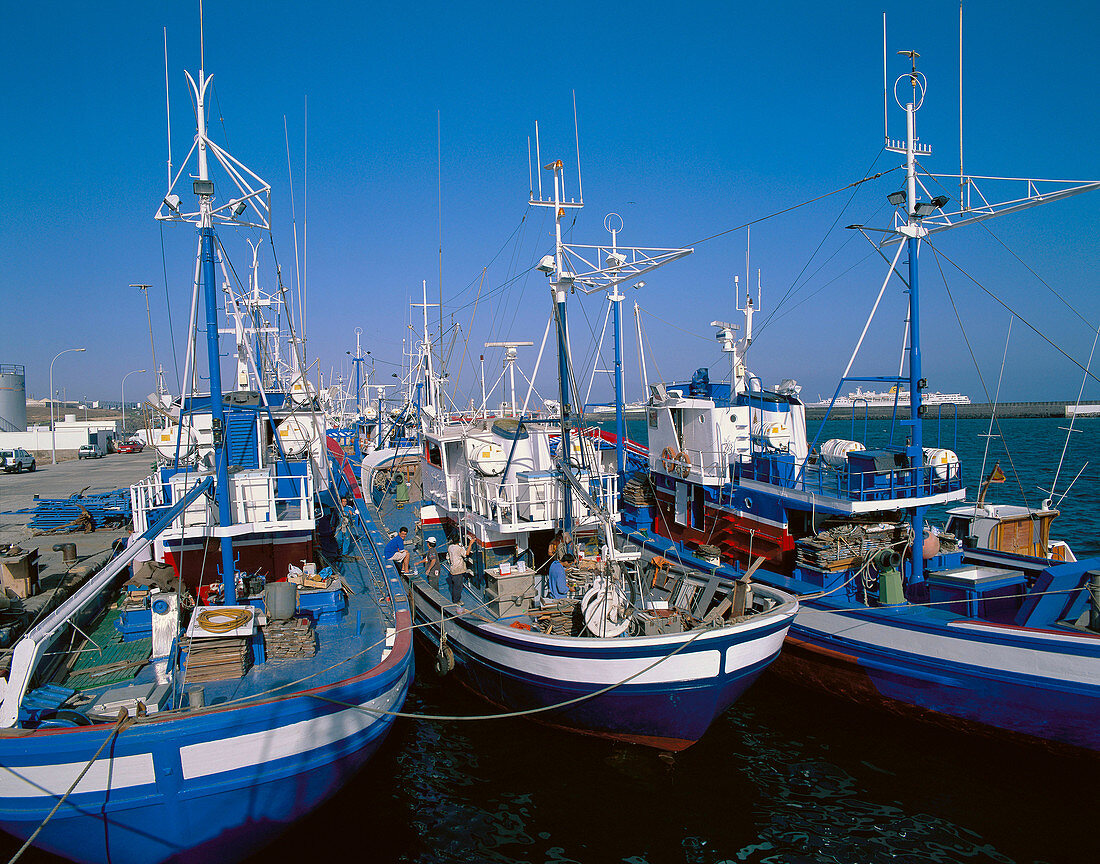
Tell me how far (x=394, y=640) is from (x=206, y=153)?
8.58 metres

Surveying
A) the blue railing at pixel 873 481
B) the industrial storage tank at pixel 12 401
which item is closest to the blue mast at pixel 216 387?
the blue railing at pixel 873 481

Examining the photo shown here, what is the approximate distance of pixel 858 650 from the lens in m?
Result: 13.1

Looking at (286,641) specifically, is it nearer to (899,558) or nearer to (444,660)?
(444,660)

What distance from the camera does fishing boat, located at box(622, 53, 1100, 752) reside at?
11188 millimetres

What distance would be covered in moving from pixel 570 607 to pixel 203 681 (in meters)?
5.91

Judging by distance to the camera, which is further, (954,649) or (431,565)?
(431,565)

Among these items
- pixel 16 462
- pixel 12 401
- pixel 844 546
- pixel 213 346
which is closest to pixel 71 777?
pixel 213 346

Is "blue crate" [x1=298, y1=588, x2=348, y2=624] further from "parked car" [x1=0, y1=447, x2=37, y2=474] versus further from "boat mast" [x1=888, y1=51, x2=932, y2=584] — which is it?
"parked car" [x1=0, y1=447, x2=37, y2=474]

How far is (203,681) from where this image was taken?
9.34 m

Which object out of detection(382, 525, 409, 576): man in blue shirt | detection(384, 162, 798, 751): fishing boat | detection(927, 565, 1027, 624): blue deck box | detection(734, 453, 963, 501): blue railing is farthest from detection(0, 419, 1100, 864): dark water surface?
detection(734, 453, 963, 501): blue railing

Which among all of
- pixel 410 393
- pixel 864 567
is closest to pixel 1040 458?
pixel 410 393

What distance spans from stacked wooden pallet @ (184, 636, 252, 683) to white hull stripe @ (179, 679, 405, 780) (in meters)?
1.57

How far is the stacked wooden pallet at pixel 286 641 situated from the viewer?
10.2 metres

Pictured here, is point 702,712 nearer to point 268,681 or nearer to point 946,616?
point 946,616
